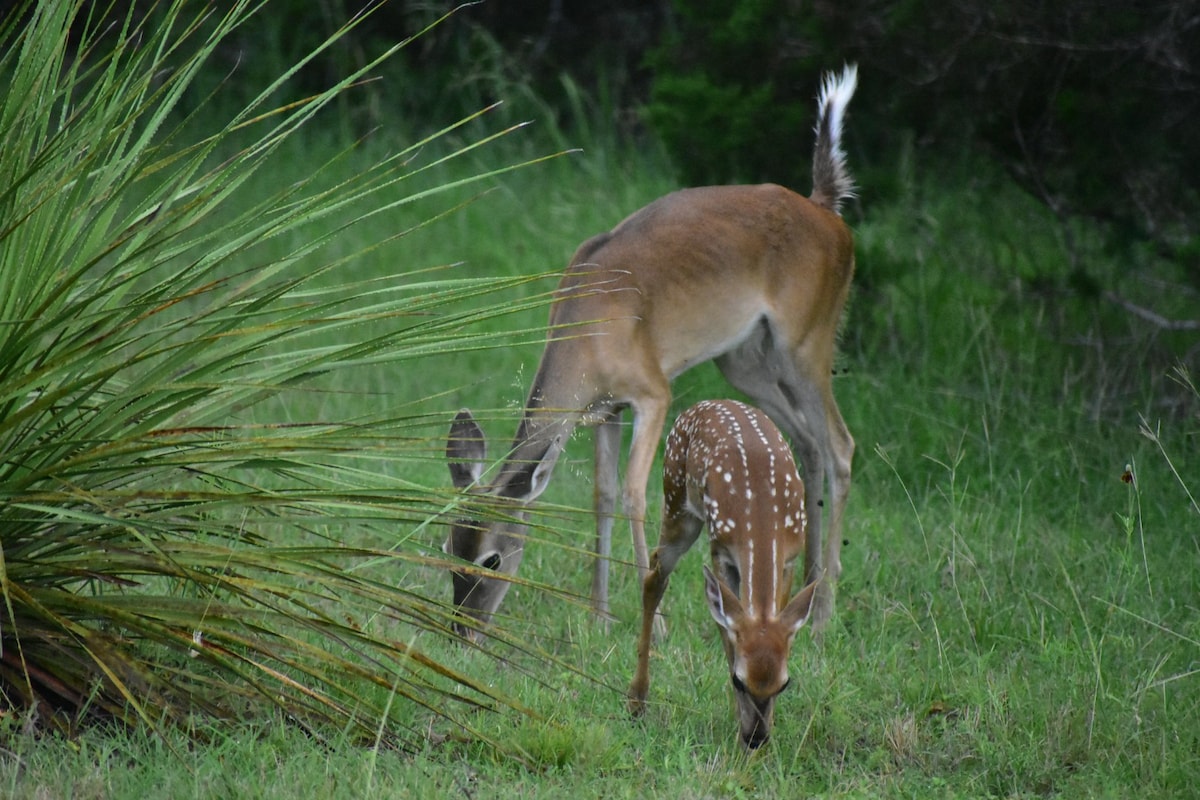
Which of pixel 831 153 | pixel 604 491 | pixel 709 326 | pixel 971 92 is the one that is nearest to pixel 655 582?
pixel 604 491

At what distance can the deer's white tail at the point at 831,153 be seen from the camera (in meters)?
6.77

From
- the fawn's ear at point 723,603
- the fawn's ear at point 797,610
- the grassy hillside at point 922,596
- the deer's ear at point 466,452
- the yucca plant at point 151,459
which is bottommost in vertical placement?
the grassy hillside at point 922,596

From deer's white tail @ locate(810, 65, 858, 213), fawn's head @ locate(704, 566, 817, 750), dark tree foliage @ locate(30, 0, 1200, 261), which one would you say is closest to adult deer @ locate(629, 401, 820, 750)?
fawn's head @ locate(704, 566, 817, 750)

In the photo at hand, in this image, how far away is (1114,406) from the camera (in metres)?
7.49

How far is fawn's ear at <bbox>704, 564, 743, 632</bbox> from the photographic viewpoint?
4.20m

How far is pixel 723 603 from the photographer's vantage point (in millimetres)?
4234

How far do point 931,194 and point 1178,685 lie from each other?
6152 mm

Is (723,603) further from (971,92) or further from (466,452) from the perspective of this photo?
(971,92)

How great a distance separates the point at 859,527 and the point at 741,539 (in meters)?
2.24

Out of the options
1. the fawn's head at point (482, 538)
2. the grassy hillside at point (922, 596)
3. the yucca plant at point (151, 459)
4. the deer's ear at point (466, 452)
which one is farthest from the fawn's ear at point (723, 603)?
the deer's ear at point (466, 452)

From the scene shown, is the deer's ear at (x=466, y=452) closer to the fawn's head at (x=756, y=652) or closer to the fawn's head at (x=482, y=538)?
the fawn's head at (x=482, y=538)

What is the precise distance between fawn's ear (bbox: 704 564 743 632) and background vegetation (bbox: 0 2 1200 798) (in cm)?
36

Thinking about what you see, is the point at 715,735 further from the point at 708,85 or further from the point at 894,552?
the point at 708,85

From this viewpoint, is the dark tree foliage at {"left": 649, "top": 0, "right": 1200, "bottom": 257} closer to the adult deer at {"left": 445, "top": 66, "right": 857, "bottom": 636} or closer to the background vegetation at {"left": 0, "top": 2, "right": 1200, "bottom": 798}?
the background vegetation at {"left": 0, "top": 2, "right": 1200, "bottom": 798}
